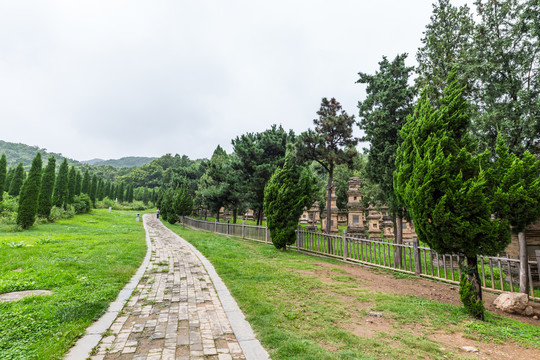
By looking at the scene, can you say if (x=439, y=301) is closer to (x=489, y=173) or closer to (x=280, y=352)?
(x=489, y=173)

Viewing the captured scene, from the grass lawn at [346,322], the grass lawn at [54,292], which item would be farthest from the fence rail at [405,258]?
the grass lawn at [54,292]

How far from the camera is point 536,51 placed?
9.13 metres

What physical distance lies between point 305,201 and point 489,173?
28.0ft

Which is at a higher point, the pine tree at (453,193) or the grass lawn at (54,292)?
the pine tree at (453,193)

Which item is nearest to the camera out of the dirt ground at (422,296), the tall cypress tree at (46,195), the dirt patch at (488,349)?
the dirt patch at (488,349)

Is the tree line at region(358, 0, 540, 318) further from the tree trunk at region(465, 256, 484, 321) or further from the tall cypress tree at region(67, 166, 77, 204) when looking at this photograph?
the tall cypress tree at region(67, 166, 77, 204)

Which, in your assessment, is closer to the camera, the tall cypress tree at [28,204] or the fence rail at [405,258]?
the fence rail at [405,258]

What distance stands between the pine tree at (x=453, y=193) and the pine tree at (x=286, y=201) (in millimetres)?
7242

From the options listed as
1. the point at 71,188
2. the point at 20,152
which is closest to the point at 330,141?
the point at 71,188

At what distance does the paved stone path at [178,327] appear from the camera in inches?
127

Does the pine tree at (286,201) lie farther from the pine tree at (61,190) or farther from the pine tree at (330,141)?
the pine tree at (61,190)

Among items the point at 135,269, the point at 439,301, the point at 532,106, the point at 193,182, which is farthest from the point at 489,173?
the point at 193,182

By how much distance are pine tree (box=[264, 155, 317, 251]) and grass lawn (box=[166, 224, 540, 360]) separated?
5.86m

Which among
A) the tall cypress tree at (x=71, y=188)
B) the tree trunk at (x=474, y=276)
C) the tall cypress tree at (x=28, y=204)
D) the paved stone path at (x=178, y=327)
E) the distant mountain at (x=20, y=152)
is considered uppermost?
the distant mountain at (x=20, y=152)
